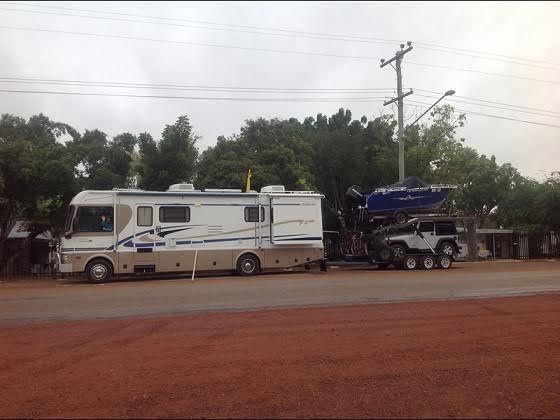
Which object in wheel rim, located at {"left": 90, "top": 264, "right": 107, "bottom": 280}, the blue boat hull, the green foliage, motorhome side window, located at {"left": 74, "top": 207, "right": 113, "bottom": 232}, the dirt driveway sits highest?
the green foliage

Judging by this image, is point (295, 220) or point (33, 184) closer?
point (295, 220)

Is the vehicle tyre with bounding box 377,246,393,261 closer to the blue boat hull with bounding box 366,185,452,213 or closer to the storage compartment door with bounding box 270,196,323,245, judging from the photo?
the blue boat hull with bounding box 366,185,452,213

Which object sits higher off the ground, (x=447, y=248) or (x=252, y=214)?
(x=252, y=214)

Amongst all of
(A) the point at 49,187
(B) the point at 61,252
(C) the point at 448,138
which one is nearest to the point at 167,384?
(B) the point at 61,252

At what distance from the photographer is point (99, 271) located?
19781mm

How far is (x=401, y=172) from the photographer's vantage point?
85.2ft

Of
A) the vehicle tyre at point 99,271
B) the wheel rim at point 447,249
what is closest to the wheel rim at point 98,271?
the vehicle tyre at point 99,271

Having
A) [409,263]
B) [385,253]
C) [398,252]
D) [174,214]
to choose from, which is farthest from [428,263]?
[174,214]

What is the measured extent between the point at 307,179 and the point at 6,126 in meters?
16.4

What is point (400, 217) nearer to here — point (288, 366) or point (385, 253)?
point (385, 253)

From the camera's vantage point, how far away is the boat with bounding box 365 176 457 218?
2450 centimetres

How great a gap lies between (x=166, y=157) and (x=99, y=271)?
32.5 ft

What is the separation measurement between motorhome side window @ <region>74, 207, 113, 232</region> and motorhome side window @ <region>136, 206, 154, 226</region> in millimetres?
998

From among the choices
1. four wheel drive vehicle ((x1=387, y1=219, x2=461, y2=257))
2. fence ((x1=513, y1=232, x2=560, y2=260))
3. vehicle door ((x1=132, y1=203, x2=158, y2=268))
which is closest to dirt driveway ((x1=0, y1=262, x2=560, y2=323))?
vehicle door ((x1=132, y1=203, x2=158, y2=268))
